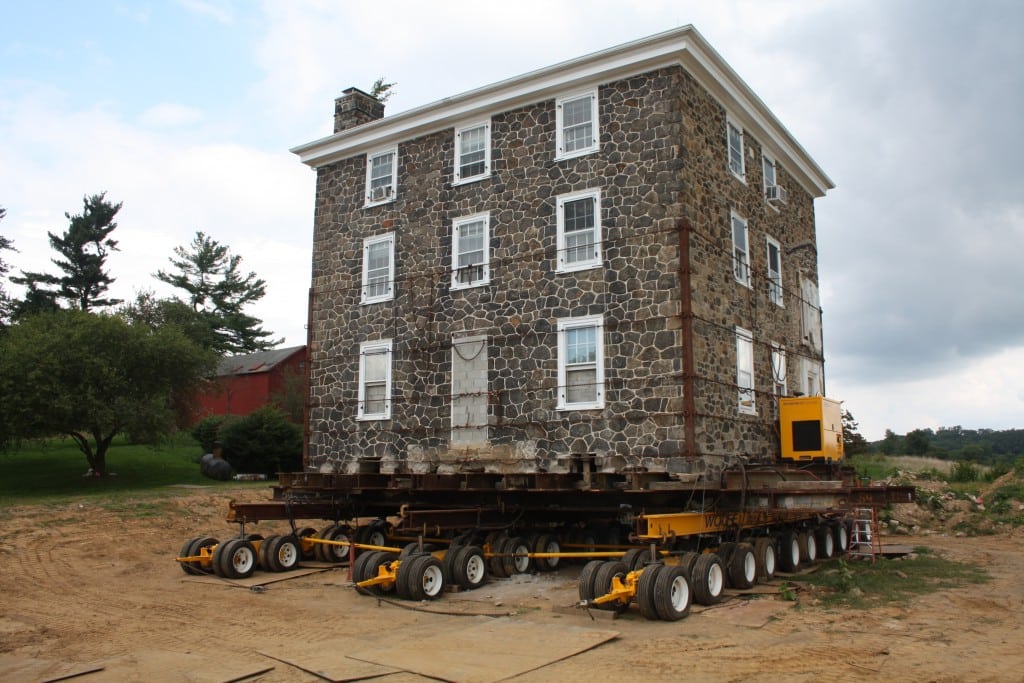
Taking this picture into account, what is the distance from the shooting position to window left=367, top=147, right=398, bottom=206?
21000 millimetres

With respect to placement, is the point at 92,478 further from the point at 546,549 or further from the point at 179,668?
the point at 179,668

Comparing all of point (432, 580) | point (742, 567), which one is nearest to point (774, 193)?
point (742, 567)

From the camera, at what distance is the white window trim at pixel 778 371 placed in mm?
20203

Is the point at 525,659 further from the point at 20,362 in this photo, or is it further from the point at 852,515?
the point at 20,362

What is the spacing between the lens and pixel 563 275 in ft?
58.3

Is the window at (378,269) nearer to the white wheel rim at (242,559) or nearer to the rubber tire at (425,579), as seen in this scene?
the white wheel rim at (242,559)

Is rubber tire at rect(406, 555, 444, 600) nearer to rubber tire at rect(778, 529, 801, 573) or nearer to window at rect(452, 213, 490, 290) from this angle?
window at rect(452, 213, 490, 290)

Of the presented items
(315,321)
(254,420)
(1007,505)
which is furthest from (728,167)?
(254,420)

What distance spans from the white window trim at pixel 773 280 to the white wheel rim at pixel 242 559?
43.1ft

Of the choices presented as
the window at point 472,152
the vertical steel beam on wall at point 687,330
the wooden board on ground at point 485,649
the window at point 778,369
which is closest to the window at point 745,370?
the window at point 778,369

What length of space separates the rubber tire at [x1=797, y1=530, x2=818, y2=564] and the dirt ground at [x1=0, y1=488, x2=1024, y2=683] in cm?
368

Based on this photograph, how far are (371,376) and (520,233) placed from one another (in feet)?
16.8

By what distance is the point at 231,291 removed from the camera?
6488cm

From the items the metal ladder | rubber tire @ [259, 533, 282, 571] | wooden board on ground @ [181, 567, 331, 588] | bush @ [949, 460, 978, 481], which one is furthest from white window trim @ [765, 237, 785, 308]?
bush @ [949, 460, 978, 481]
